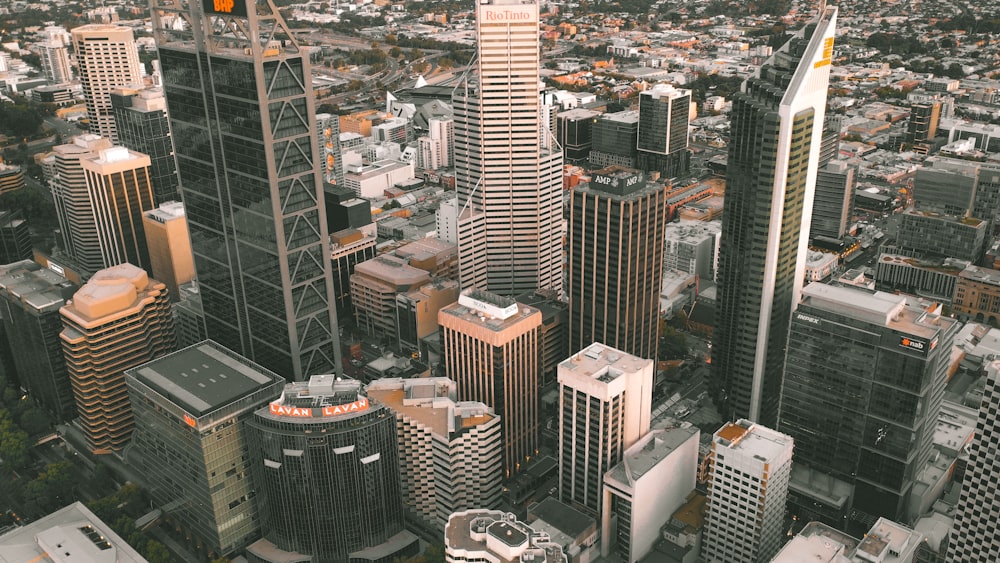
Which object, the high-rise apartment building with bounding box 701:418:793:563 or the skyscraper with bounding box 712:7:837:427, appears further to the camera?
the skyscraper with bounding box 712:7:837:427

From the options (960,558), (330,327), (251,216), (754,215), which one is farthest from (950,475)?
(251,216)

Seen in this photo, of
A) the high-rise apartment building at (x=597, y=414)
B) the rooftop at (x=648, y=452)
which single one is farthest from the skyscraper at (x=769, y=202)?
the high-rise apartment building at (x=597, y=414)

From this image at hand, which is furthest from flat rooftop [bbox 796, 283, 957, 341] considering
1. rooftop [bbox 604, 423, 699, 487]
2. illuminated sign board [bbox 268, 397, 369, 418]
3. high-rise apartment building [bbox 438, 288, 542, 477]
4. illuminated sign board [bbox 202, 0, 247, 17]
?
illuminated sign board [bbox 202, 0, 247, 17]

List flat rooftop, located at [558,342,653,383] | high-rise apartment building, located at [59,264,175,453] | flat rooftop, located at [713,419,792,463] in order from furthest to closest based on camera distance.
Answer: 1. high-rise apartment building, located at [59,264,175,453]
2. flat rooftop, located at [558,342,653,383]
3. flat rooftop, located at [713,419,792,463]

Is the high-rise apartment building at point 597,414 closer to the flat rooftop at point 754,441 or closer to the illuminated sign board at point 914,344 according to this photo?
the flat rooftop at point 754,441

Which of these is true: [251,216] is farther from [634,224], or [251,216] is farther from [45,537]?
[634,224]

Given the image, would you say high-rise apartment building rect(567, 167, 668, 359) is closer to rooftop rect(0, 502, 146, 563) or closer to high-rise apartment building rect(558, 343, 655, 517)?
high-rise apartment building rect(558, 343, 655, 517)

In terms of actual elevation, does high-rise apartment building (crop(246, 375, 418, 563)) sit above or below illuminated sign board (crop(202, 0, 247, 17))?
below

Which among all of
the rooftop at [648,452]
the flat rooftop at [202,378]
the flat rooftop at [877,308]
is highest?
→ the flat rooftop at [877,308]

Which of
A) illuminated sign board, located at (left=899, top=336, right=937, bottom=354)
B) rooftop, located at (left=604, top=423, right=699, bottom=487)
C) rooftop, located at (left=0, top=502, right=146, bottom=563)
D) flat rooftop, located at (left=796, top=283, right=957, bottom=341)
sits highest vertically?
flat rooftop, located at (left=796, top=283, right=957, bottom=341)
